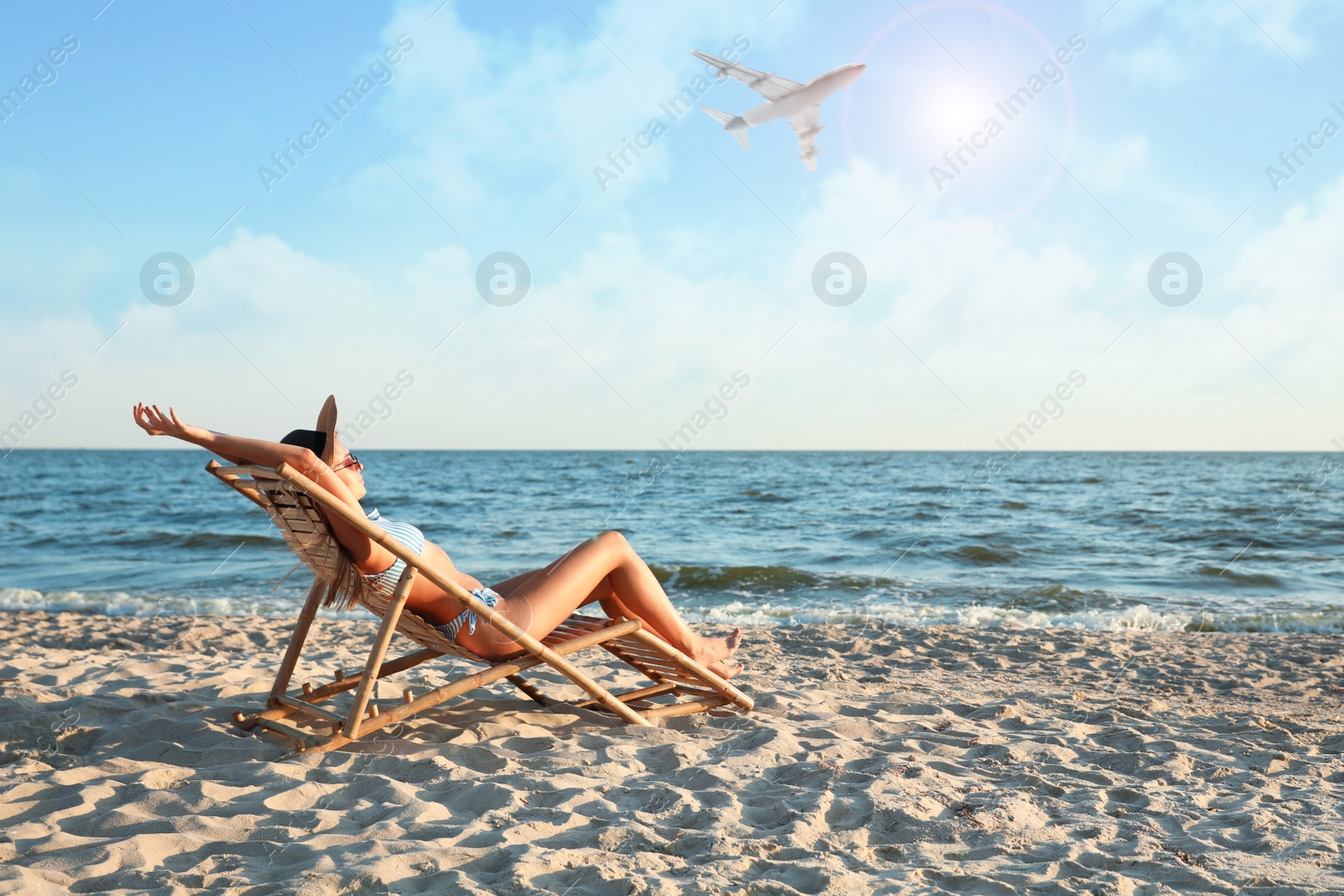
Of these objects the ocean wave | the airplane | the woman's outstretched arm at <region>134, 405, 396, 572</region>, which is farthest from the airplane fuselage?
the woman's outstretched arm at <region>134, 405, 396, 572</region>

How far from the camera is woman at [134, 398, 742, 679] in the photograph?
294 cm

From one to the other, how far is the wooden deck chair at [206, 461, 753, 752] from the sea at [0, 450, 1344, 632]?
2.18 feet

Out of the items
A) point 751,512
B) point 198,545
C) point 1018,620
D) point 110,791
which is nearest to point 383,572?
point 110,791

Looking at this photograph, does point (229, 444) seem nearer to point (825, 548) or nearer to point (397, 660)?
point (397, 660)

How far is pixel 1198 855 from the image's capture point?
2381 millimetres

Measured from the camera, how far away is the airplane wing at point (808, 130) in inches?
269

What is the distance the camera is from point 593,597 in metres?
3.77

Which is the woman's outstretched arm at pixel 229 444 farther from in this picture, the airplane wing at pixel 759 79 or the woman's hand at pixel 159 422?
the airplane wing at pixel 759 79

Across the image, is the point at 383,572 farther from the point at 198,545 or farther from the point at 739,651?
the point at 198,545

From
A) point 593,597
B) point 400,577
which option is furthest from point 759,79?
point 400,577

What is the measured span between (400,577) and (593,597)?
35.2 inches

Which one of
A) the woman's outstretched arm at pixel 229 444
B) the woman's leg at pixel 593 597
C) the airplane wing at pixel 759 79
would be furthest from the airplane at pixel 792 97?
the woman's outstretched arm at pixel 229 444

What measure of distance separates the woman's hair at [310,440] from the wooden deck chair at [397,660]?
0.67 ft

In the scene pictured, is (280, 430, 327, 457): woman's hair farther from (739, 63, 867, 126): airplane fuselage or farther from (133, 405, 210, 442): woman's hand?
(739, 63, 867, 126): airplane fuselage
